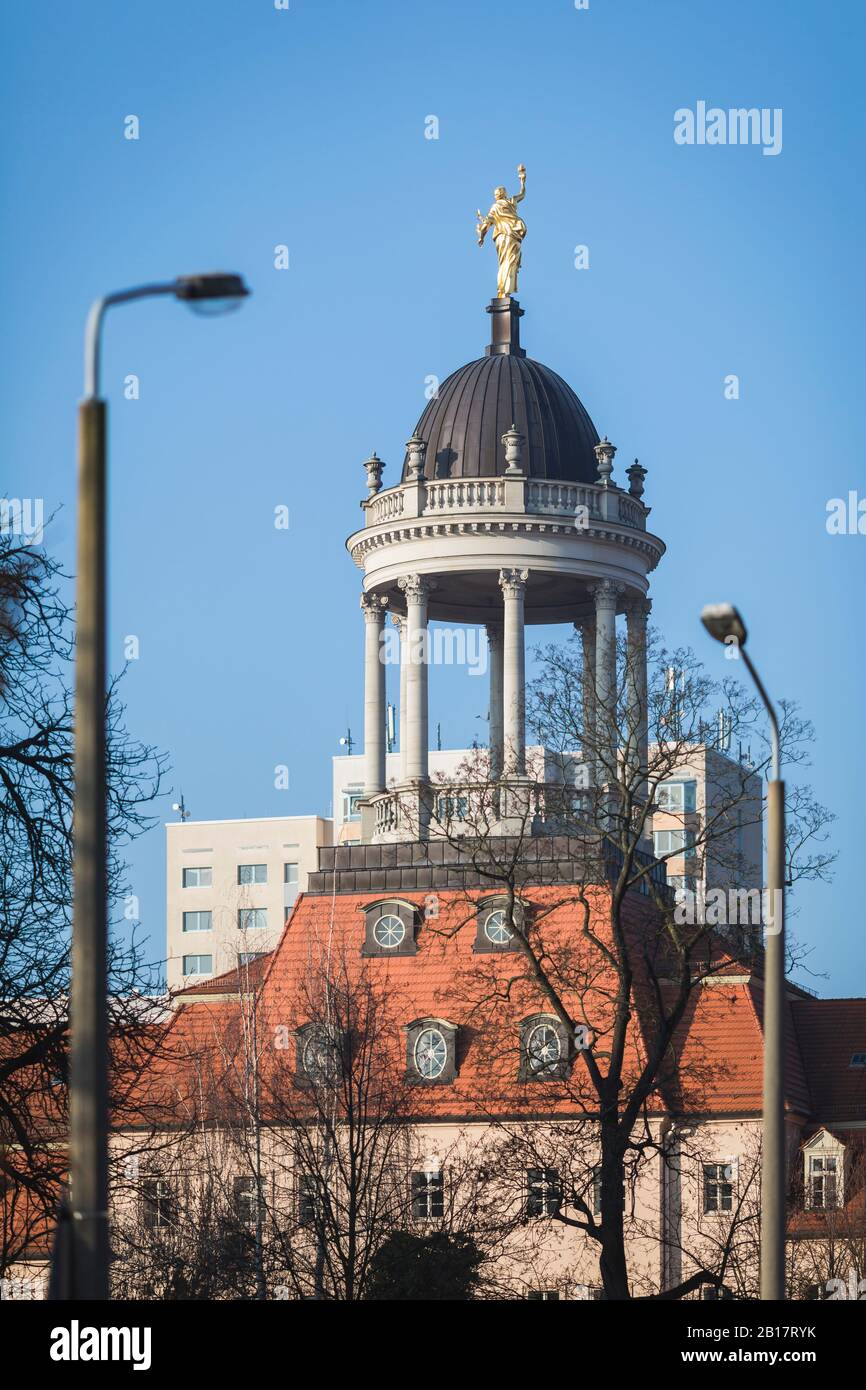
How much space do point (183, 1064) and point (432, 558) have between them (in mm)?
16298

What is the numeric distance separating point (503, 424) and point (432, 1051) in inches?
754

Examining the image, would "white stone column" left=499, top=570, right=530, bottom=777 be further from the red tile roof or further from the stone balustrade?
the red tile roof

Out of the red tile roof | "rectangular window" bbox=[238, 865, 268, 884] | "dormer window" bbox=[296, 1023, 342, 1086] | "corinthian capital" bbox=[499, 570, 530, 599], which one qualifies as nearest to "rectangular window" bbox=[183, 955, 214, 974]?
"rectangular window" bbox=[238, 865, 268, 884]

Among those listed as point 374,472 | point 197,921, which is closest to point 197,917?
point 197,921

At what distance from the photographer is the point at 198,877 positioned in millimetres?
172500

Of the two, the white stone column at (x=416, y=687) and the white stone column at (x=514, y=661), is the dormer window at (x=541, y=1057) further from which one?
the white stone column at (x=416, y=687)

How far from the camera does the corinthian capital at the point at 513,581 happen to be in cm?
8219

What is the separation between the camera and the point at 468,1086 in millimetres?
78688

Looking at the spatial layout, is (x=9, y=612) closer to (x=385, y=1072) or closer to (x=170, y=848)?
(x=385, y=1072)

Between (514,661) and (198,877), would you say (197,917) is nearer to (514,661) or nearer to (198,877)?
(198,877)

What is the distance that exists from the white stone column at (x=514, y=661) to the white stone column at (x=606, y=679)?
229 cm

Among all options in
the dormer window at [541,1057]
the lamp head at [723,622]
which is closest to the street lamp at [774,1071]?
the lamp head at [723,622]

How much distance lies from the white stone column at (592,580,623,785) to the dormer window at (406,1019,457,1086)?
10249 mm
